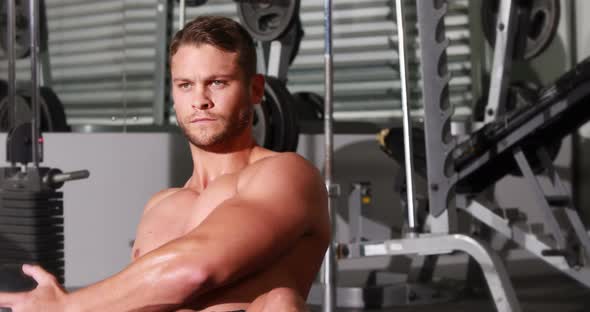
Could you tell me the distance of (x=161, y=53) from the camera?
4.36m

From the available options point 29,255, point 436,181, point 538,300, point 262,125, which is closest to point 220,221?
point 29,255

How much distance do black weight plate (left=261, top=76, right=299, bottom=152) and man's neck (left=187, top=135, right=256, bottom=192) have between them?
220 cm

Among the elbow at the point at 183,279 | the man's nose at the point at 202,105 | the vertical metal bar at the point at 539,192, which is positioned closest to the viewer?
the elbow at the point at 183,279

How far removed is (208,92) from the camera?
996mm

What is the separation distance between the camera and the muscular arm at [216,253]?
887mm

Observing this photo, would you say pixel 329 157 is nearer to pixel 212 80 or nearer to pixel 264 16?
pixel 212 80

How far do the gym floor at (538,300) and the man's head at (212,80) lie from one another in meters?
2.32

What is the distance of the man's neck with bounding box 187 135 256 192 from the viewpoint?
3.45 feet

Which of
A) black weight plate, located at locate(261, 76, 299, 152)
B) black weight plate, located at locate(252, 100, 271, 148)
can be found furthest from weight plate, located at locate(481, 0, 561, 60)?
black weight plate, located at locate(252, 100, 271, 148)

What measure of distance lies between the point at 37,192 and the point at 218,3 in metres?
2.56

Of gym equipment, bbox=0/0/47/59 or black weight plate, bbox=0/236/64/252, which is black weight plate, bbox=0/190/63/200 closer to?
black weight plate, bbox=0/236/64/252

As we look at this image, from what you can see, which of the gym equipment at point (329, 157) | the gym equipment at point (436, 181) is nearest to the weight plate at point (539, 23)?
the gym equipment at point (436, 181)

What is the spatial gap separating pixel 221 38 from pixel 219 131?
10 cm

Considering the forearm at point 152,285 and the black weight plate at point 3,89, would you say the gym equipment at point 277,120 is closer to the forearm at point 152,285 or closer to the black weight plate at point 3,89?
the black weight plate at point 3,89
